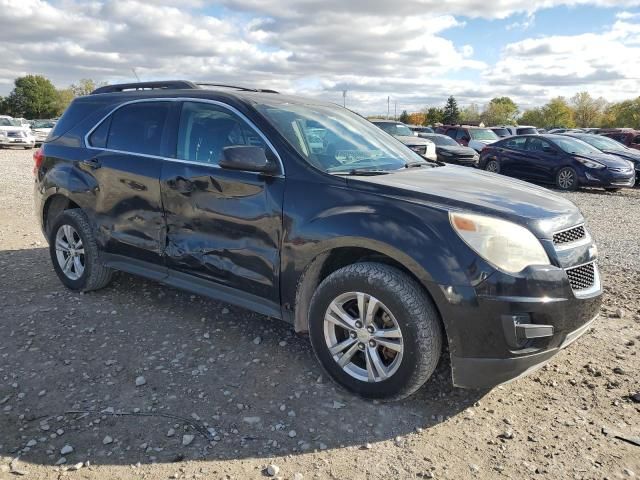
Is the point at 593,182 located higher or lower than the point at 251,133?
lower

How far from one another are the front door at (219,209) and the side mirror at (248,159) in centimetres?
8

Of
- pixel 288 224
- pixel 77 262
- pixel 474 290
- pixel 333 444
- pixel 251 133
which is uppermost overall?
pixel 251 133

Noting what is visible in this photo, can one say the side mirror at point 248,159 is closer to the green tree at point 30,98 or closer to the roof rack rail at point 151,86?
the roof rack rail at point 151,86

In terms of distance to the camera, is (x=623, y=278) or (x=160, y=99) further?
(x=623, y=278)

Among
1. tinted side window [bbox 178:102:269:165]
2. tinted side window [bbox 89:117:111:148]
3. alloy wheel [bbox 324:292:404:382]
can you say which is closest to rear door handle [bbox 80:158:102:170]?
tinted side window [bbox 89:117:111:148]

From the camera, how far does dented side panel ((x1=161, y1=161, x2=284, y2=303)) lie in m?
3.52

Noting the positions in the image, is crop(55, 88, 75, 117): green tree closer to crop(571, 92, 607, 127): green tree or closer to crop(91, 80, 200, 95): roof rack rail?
crop(571, 92, 607, 127): green tree

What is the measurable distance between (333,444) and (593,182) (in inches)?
511

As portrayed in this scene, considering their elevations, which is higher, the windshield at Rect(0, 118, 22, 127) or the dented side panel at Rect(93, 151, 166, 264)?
the windshield at Rect(0, 118, 22, 127)

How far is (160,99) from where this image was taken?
4.36 m

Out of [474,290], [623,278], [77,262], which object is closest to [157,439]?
[474,290]

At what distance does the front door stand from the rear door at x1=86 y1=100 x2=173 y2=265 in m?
0.17

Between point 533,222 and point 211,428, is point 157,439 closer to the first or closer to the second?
point 211,428

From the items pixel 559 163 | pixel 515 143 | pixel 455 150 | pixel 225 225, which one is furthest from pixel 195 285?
pixel 455 150
